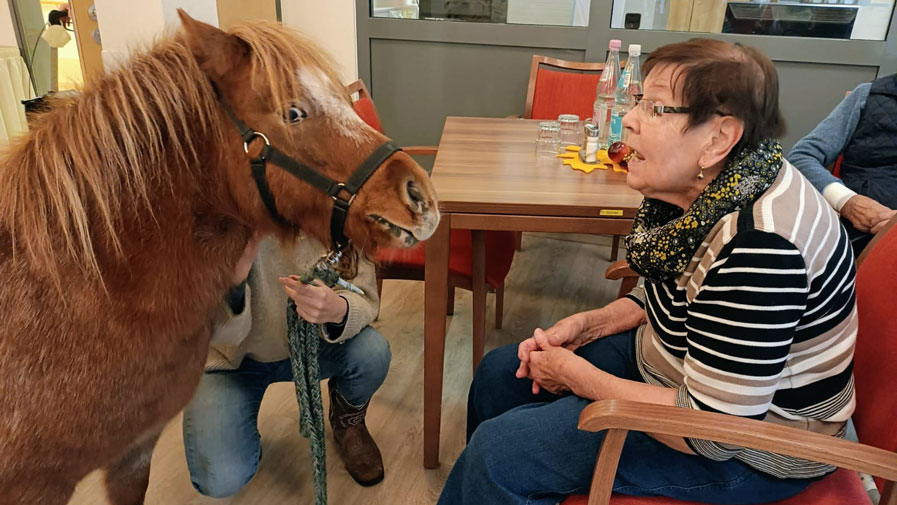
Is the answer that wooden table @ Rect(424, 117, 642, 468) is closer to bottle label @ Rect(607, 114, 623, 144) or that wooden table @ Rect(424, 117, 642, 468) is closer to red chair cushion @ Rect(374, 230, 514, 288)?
red chair cushion @ Rect(374, 230, 514, 288)

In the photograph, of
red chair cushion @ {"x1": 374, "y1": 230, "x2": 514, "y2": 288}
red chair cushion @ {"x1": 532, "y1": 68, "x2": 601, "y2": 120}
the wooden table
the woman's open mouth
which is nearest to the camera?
the wooden table

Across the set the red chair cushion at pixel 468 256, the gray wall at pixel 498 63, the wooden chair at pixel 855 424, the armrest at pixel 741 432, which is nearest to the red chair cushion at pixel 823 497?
the wooden chair at pixel 855 424

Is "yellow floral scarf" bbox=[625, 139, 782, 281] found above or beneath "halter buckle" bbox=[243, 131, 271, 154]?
beneath

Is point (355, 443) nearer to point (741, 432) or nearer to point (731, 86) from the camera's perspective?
point (741, 432)

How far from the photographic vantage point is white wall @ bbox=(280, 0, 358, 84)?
3318 mm

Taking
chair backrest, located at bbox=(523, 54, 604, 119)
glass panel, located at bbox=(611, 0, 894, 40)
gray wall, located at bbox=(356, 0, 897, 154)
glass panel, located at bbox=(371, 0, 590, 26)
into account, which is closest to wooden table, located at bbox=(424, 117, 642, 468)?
chair backrest, located at bbox=(523, 54, 604, 119)

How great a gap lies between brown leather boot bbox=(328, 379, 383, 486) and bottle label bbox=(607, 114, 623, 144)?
47.5 inches

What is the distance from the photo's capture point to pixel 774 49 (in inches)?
121

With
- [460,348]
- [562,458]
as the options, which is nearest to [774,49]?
[460,348]

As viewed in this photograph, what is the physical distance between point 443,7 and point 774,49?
1886mm

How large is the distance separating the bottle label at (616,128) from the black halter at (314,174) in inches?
51.2

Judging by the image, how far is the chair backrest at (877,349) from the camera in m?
0.95

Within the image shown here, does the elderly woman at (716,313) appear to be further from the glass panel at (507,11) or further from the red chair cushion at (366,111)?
the glass panel at (507,11)

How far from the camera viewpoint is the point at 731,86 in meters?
0.92
